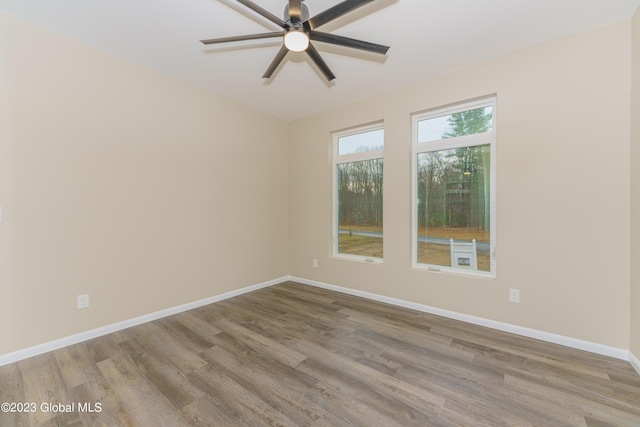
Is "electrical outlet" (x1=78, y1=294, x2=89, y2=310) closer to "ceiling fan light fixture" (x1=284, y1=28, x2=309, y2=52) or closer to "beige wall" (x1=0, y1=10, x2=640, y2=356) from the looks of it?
"beige wall" (x1=0, y1=10, x2=640, y2=356)

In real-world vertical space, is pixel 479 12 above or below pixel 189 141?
above

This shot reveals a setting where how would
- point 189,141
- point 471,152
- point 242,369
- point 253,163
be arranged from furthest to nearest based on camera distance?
point 253,163
point 189,141
point 471,152
point 242,369

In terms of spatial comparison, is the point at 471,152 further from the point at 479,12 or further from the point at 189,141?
the point at 189,141

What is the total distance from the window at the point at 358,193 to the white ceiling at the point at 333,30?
887 millimetres

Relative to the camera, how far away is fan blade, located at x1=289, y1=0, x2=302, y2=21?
155 cm

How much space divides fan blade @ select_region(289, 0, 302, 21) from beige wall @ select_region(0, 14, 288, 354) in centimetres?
210

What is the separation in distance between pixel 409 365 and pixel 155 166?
318 cm

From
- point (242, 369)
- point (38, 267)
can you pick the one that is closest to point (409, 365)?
point (242, 369)

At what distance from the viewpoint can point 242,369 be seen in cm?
196

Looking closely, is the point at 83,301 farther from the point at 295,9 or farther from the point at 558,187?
the point at 558,187

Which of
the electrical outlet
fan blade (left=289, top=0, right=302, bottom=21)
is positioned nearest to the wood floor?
the electrical outlet

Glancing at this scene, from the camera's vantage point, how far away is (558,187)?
2320 mm

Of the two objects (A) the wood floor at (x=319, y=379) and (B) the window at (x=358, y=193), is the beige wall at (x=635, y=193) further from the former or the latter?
(B) the window at (x=358, y=193)

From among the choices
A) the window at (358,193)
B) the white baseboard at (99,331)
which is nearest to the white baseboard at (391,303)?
the white baseboard at (99,331)
